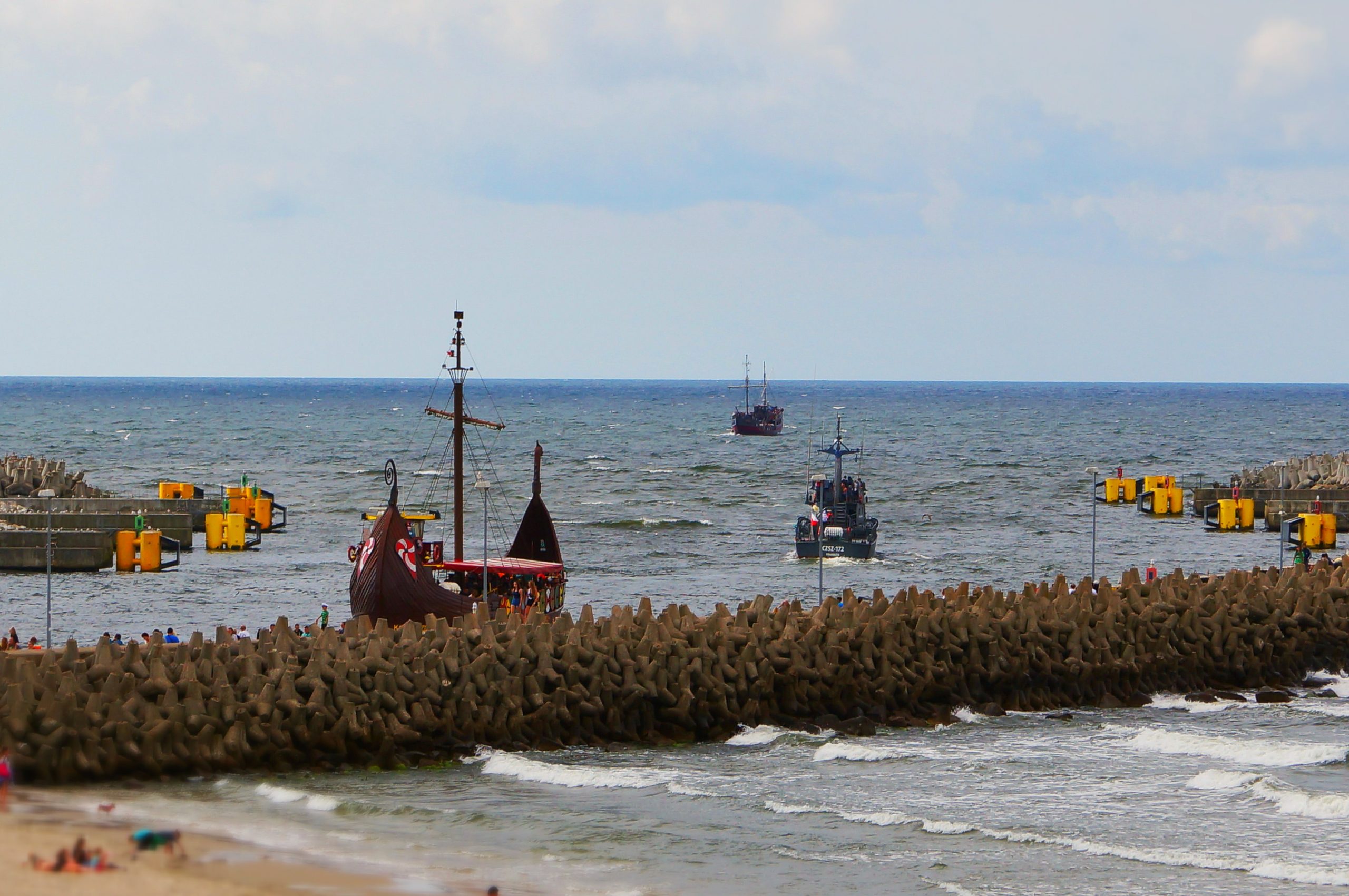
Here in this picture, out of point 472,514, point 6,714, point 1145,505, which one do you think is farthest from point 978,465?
point 6,714

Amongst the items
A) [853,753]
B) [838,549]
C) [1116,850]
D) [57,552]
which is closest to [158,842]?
[853,753]

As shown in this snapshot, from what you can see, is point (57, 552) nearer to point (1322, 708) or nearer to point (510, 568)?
point (510, 568)

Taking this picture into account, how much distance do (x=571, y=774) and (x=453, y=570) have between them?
14447 millimetres

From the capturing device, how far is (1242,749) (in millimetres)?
27516

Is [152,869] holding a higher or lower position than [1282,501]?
lower

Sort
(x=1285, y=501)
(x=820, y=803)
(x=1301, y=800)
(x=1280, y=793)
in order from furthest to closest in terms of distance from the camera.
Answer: (x=1285, y=501), (x=1280, y=793), (x=1301, y=800), (x=820, y=803)

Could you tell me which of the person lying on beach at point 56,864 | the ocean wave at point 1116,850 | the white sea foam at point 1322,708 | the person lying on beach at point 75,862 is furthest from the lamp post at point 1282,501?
the person lying on beach at point 56,864

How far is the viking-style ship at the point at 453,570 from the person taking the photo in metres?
35.0

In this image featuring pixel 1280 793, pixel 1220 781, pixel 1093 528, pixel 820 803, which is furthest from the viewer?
pixel 1093 528

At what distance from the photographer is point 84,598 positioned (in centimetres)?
4934

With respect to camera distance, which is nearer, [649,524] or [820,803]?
[820,803]

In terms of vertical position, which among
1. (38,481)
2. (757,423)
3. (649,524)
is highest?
(757,423)

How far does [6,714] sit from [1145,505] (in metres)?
68.5

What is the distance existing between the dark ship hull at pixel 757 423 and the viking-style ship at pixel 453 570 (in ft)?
429
